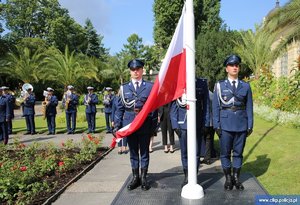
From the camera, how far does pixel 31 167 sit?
23.2 feet

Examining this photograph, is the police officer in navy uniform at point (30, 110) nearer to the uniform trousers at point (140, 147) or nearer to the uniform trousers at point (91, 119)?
the uniform trousers at point (91, 119)

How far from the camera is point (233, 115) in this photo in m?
5.28

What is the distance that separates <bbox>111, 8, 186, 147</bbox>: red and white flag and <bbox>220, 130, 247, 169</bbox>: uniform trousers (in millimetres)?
991

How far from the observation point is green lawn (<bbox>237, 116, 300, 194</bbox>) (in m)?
6.01

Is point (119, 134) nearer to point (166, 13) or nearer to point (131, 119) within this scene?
point (131, 119)

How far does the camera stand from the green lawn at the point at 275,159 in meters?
6.01

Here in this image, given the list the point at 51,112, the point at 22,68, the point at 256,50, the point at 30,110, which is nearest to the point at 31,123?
the point at 30,110

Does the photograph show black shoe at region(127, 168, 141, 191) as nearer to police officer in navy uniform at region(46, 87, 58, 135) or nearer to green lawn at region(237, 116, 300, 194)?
green lawn at region(237, 116, 300, 194)

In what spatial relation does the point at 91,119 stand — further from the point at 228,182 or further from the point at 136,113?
the point at 228,182

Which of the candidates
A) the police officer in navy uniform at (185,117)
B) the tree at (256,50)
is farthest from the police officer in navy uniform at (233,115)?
the tree at (256,50)

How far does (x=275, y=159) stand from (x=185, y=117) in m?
3.27

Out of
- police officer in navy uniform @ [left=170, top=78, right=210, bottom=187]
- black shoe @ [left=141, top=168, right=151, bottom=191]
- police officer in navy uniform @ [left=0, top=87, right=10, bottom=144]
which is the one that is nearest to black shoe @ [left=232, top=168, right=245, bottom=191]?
police officer in navy uniform @ [left=170, top=78, right=210, bottom=187]

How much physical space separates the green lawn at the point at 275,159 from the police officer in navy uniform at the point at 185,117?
1.44m

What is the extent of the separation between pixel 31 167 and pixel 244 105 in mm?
4319
